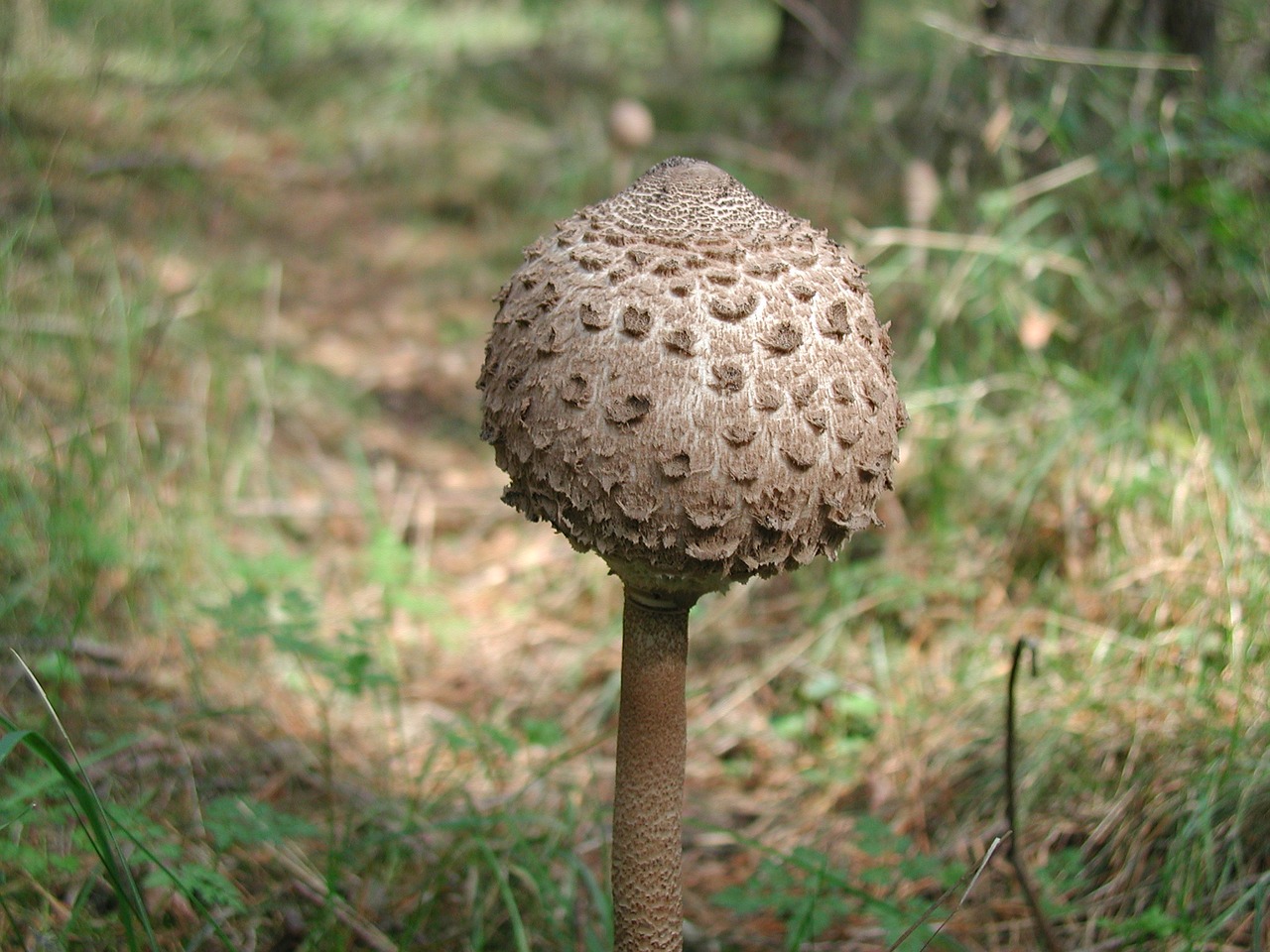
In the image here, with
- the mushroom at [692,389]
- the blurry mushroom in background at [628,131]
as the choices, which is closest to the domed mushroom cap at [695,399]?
the mushroom at [692,389]

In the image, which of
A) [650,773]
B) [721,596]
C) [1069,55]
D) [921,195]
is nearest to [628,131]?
[921,195]

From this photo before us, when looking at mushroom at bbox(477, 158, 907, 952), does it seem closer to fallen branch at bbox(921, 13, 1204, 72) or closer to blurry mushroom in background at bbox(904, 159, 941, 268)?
fallen branch at bbox(921, 13, 1204, 72)

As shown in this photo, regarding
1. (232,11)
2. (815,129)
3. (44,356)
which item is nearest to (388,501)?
(44,356)

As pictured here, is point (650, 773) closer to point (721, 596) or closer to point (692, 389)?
point (692, 389)

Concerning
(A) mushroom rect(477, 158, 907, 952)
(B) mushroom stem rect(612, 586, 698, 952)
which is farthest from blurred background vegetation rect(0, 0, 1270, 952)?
(A) mushroom rect(477, 158, 907, 952)

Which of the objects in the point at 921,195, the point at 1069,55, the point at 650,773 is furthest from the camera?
the point at 921,195

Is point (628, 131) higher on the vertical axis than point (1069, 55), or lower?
lower

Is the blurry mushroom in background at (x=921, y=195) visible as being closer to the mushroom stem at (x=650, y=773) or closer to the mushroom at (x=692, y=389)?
the mushroom at (x=692, y=389)
